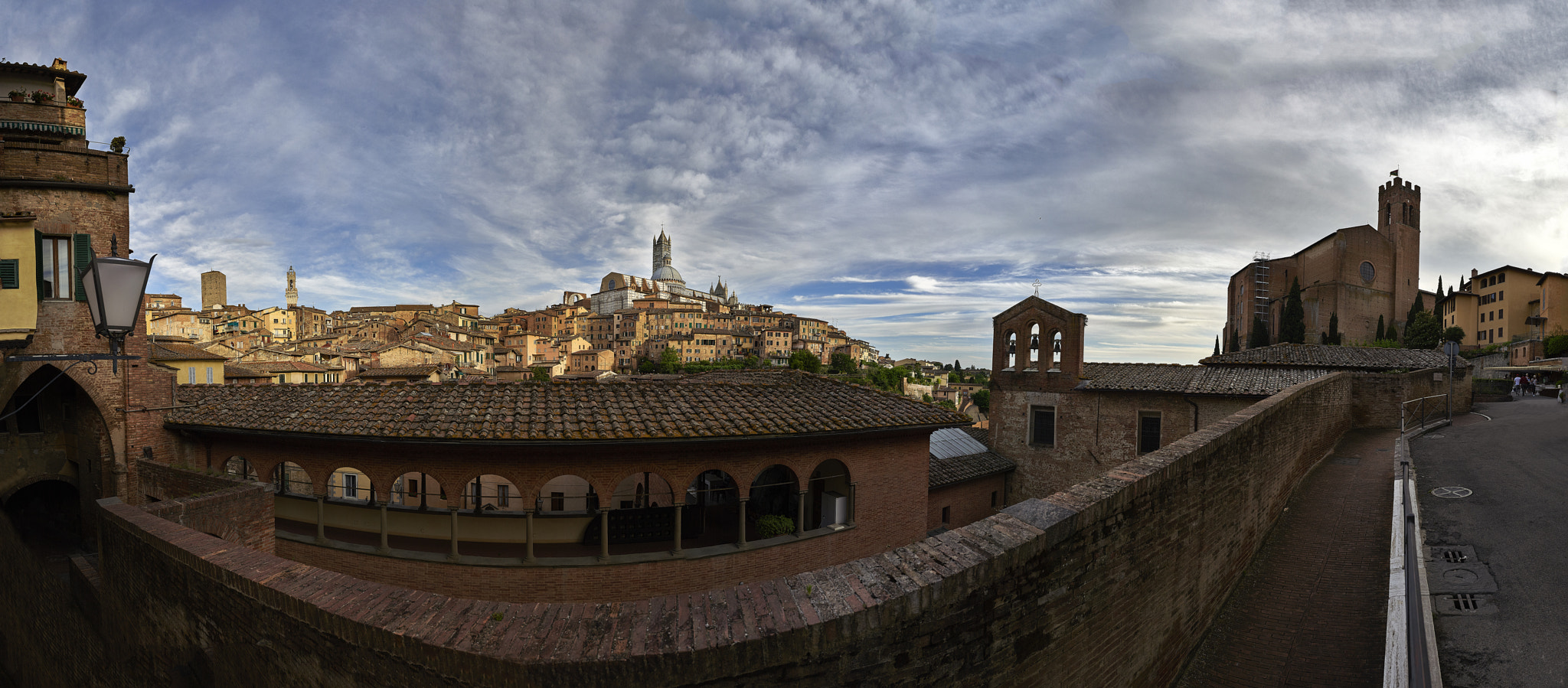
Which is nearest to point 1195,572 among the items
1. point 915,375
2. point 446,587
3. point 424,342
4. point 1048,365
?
point 446,587

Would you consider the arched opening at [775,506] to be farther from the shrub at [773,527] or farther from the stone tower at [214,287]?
the stone tower at [214,287]

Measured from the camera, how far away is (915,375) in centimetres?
11781

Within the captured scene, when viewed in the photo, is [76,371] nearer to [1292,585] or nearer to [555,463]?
[555,463]

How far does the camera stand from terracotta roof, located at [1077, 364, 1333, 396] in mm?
17375

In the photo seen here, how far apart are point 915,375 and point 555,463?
113466 mm

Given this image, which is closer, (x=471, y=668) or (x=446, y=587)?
(x=471, y=668)

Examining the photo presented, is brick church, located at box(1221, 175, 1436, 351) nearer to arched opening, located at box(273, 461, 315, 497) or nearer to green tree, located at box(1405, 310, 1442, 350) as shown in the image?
green tree, located at box(1405, 310, 1442, 350)

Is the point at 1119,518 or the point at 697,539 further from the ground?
the point at 1119,518

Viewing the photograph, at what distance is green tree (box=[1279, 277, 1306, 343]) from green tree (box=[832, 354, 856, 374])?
2288 inches

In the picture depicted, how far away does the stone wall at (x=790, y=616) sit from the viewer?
2.85m

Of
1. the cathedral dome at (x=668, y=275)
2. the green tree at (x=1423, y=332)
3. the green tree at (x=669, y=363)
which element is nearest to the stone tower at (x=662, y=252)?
the cathedral dome at (x=668, y=275)

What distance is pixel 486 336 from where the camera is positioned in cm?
9562

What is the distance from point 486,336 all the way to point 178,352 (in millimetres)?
66321

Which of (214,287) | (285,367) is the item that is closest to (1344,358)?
(285,367)
